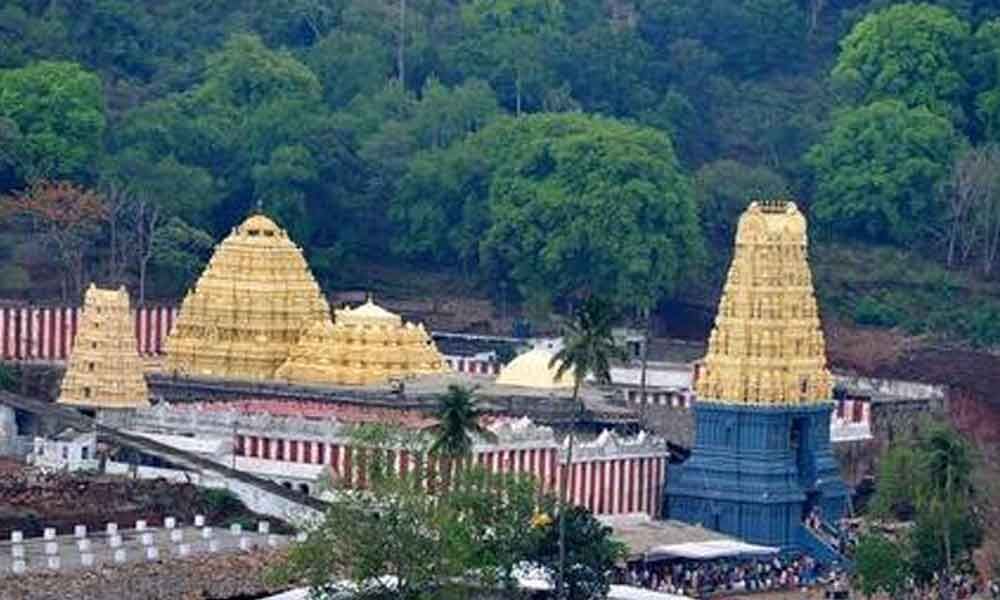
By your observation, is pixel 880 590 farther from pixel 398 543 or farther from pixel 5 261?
pixel 5 261

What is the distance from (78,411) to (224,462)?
554 cm

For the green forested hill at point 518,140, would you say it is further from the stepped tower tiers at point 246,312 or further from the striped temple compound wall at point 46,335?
the stepped tower tiers at point 246,312

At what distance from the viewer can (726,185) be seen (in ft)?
579

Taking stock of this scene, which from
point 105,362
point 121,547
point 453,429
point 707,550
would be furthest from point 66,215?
point 453,429

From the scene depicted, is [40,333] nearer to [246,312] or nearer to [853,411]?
[246,312]

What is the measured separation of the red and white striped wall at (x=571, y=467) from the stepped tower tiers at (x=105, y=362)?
479 cm

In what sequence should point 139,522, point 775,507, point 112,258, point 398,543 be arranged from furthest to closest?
point 112,258, point 775,507, point 139,522, point 398,543

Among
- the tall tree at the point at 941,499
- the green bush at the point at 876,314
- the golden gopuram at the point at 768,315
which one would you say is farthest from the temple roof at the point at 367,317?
the green bush at the point at 876,314

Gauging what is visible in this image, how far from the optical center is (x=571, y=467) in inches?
5792

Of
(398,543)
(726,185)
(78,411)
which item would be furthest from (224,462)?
(726,185)

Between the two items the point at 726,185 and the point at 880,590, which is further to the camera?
the point at 726,185

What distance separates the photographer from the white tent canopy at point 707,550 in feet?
472

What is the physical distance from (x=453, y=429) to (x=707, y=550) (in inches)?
433

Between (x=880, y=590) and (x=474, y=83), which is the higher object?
(x=474, y=83)
